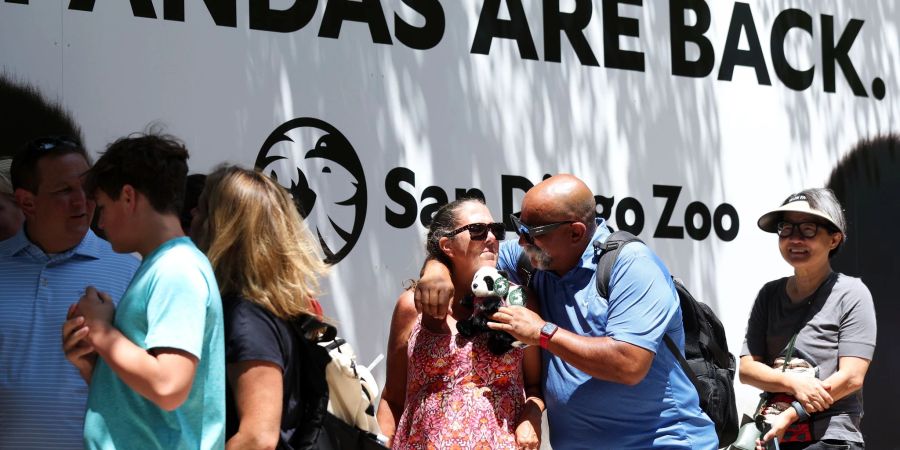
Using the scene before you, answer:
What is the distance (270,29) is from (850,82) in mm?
3507

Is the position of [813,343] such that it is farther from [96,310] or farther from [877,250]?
[96,310]

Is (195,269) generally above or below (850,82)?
below

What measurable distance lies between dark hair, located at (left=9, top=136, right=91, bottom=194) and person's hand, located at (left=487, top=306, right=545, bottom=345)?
4.90 ft

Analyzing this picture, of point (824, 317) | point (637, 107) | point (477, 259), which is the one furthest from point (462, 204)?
point (637, 107)

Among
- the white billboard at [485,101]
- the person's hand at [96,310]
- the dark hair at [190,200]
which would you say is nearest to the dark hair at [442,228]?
the dark hair at [190,200]

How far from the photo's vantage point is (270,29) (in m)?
4.93

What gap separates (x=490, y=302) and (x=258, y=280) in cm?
93

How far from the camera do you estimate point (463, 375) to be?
3.68 metres

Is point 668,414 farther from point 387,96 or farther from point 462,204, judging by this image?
point 387,96

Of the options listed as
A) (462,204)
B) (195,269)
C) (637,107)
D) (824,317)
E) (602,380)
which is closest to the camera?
(195,269)

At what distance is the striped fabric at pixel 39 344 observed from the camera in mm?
3277

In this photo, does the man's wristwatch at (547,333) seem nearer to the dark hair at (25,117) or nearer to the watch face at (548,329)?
the watch face at (548,329)

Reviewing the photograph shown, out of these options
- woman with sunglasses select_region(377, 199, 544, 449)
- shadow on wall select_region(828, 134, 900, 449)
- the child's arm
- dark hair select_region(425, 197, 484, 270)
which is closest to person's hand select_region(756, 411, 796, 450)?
woman with sunglasses select_region(377, 199, 544, 449)

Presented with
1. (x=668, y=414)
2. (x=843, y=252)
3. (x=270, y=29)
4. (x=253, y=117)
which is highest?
(x=270, y=29)
